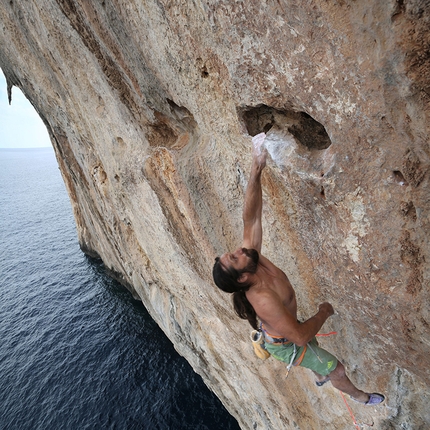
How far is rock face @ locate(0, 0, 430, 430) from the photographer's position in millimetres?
→ 3405

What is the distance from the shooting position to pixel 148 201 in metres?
8.29

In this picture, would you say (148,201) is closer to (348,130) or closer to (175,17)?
(175,17)

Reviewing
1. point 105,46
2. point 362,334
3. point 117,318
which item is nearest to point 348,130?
point 362,334

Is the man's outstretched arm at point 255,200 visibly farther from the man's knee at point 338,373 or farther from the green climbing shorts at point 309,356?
the man's knee at point 338,373

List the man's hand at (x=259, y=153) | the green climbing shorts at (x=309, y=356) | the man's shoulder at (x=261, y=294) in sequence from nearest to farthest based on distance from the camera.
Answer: the man's shoulder at (x=261, y=294) < the man's hand at (x=259, y=153) < the green climbing shorts at (x=309, y=356)

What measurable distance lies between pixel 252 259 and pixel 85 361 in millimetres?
17702

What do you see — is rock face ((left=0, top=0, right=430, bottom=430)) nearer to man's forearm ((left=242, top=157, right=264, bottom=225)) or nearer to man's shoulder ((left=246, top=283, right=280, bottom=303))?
man's forearm ((left=242, top=157, right=264, bottom=225))

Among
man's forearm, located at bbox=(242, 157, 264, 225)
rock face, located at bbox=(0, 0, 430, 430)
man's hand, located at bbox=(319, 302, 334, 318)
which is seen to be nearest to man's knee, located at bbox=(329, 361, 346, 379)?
rock face, located at bbox=(0, 0, 430, 430)

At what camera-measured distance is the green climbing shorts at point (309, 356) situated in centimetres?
488

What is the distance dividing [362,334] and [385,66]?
4.07 meters

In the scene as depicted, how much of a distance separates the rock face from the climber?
2.04 feet

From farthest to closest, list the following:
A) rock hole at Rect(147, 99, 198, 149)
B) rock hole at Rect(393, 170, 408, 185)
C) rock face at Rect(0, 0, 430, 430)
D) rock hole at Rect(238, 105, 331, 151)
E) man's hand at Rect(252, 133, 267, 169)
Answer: rock hole at Rect(147, 99, 198, 149) → rock hole at Rect(238, 105, 331, 151) → man's hand at Rect(252, 133, 267, 169) → rock hole at Rect(393, 170, 408, 185) → rock face at Rect(0, 0, 430, 430)

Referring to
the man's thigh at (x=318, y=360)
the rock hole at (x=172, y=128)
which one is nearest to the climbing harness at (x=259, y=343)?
the man's thigh at (x=318, y=360)

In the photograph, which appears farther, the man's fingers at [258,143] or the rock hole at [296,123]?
the rock hole at [296,123]
